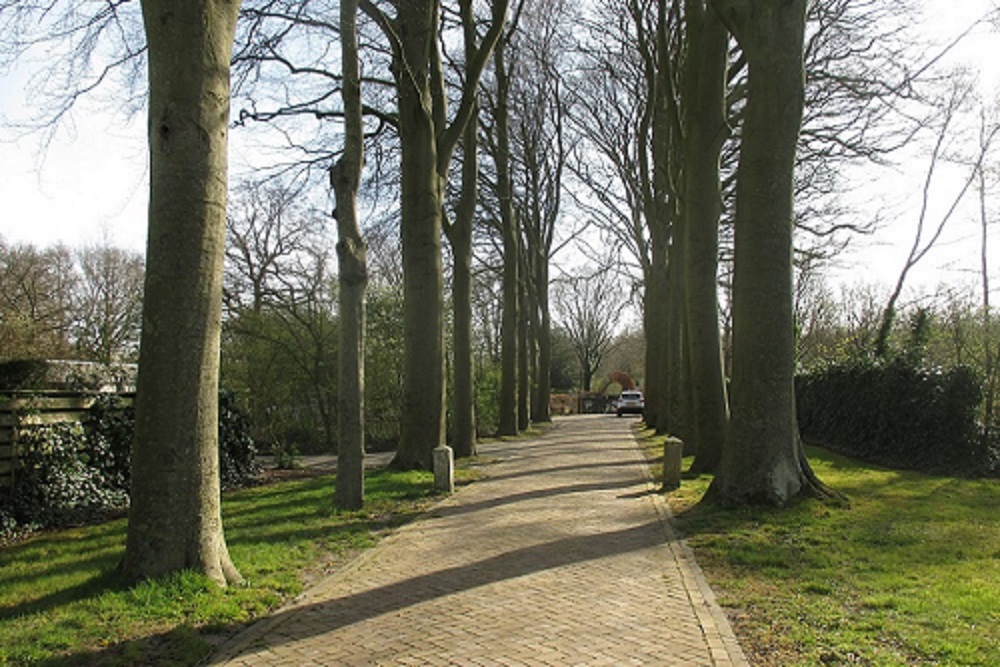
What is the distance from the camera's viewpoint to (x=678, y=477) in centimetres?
1268

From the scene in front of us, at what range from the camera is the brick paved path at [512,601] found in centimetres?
502

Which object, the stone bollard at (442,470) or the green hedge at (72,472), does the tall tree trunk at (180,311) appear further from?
the stone bollard at (442,470)

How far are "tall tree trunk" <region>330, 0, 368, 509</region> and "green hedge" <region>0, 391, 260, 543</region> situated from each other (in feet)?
9.28

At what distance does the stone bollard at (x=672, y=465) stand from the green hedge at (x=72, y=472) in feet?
26.3

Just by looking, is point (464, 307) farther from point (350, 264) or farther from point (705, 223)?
point (350, 264)

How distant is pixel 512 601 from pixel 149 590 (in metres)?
2.79

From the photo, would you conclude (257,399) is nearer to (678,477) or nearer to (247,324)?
(247,324)

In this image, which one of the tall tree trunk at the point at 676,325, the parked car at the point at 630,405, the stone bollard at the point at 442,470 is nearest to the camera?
the stone bollard at the point at 442,470

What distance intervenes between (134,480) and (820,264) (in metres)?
21.9

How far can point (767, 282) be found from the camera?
1002 centimetres

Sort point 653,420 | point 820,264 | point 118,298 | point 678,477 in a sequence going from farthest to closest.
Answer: point 118,298 < point 653,420 < point 820,264 < point 678,477

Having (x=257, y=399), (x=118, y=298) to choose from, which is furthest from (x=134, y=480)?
(x=118, y=298)

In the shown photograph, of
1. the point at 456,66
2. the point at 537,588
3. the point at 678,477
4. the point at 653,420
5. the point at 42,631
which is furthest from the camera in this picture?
the point at 653,420

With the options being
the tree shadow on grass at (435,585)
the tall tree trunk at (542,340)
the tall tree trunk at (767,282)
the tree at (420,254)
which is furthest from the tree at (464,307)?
the tall tree trunk at (542,340)
